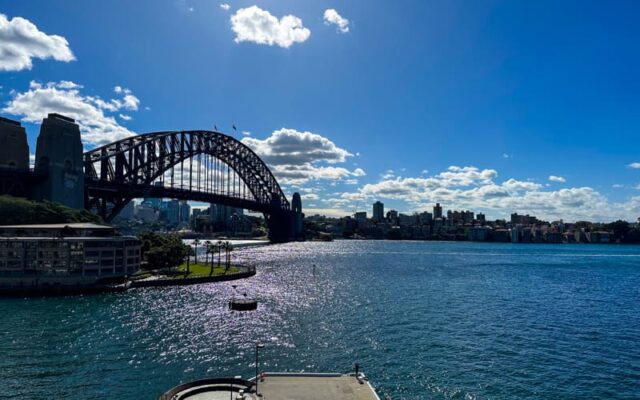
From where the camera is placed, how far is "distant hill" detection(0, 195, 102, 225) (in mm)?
81438

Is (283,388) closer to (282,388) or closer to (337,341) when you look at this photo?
(282,388)

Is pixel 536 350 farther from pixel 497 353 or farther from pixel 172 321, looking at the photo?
pixel 172 321

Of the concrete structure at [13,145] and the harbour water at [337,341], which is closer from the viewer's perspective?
the harbour water at [337,341]

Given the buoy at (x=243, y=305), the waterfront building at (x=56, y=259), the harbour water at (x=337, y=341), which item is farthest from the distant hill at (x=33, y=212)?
the buoy at (x=243, y=305)

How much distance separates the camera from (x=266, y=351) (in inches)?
1487

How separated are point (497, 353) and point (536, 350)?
4064 millimetres

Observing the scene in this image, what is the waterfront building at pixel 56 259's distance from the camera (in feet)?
218

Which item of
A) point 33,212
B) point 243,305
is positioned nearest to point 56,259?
point 33,212

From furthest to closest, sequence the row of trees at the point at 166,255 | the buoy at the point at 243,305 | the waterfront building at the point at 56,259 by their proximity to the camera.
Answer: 1. the row of trees at the point at 166,255
2. the waterfront building at the point at 56,259
3. the buoy at the point at 243,305

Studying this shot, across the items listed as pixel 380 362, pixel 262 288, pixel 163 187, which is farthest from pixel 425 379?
pixel 163 187

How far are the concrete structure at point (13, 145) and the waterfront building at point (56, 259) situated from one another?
26.0 metres

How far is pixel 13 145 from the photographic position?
3730 inches

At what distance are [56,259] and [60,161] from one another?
35471mm

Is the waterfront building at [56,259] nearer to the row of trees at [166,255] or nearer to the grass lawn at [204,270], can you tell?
the row of trees at [166,255]
